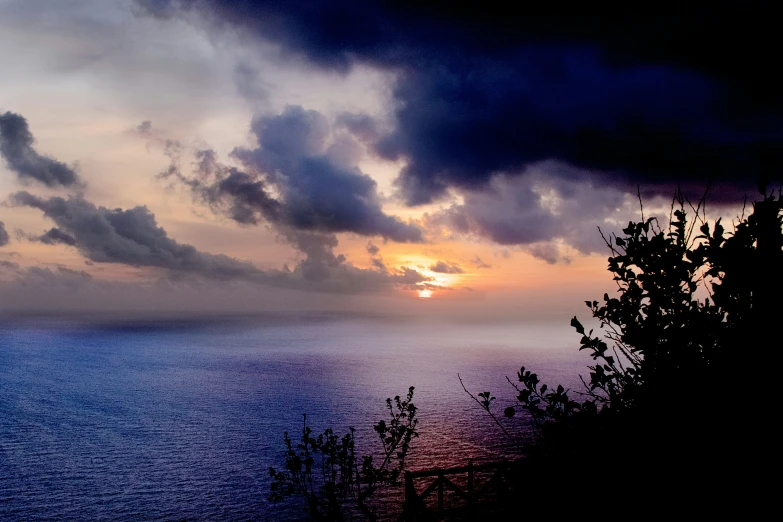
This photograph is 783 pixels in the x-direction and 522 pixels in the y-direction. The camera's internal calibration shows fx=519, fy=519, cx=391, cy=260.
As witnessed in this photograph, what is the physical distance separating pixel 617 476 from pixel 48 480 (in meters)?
57.2

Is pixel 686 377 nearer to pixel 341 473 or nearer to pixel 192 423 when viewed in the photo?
pixel 341 473

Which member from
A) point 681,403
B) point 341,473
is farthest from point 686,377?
point 341,473

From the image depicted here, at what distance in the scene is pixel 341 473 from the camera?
108 ft

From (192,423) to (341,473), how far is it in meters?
43.2

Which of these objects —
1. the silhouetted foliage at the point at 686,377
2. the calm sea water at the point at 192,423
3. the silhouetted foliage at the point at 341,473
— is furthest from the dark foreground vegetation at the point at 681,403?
the calm sea water at the point at 192,423

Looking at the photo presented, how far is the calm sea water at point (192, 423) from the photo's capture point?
4312cm

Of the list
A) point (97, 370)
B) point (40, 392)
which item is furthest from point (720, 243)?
point (97, 370)

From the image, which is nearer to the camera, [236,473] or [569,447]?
[569,447]

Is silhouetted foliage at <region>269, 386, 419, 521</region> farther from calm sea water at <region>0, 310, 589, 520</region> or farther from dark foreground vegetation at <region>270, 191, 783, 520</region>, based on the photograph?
dark foreground vegetation at <region>270, 191, 783, 520</region>

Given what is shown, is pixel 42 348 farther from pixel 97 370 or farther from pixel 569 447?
pixel 569 447

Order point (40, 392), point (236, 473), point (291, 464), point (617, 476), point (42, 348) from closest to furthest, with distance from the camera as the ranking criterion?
1. point (617, 476)
2. point (291, 464)
3. point (236, 473)
4. point (40, 392)
5. point (42, 348)

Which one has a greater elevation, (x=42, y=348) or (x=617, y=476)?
(x=617, y=476)

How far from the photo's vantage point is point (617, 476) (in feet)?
16.8

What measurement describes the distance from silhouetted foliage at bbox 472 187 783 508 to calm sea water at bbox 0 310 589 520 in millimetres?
38818
